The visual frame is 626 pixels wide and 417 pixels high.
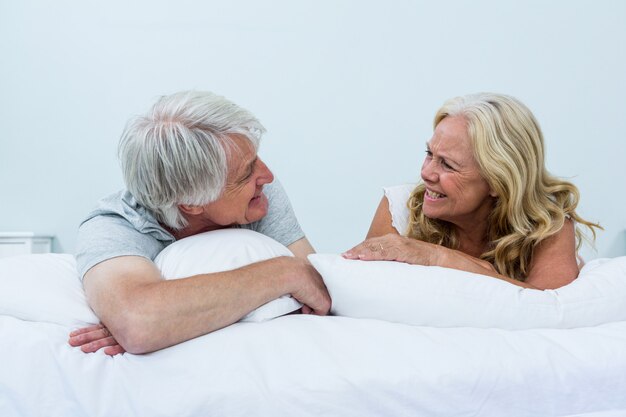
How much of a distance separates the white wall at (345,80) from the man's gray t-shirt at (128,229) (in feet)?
4.40

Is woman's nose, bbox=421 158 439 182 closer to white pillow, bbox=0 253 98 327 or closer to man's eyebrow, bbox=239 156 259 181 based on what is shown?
man's eyebrow, bbox=239 156 259 181

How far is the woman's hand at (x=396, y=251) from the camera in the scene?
1.38 meters

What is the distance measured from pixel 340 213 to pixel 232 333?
1.99m

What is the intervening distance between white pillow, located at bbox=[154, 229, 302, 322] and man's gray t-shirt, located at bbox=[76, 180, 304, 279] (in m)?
0.06

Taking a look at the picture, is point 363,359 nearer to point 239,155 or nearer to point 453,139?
point 239,155

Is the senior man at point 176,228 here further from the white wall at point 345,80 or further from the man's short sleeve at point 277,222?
the white wall at point 345,80

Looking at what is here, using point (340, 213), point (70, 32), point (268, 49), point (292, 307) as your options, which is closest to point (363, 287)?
point (292, 307)

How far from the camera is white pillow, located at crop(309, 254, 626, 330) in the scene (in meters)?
1.24

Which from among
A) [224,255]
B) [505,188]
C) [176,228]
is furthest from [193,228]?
[505,188]

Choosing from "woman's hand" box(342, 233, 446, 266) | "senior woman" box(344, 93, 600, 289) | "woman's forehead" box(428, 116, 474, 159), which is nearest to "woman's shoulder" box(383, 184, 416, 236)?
"senior woman" box(344, 93, 600, 289)

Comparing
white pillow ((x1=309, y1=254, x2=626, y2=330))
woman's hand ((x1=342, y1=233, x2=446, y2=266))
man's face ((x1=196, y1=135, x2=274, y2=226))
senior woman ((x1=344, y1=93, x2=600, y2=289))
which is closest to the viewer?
white pillow ((x1=309, y1=254, x2=626, y2=330))

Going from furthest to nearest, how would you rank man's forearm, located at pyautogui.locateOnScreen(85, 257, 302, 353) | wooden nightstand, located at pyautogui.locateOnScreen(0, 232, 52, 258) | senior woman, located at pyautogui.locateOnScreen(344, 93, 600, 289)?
wooden nightstand, located at pyautogui.locateOnScreen(0, 232, 52, 258)
senior woman, located at pyautogui.locateOnScreen(344, 93, 600, 289)
man's forearm, located at pyautogui.locateOnScreen(85, 257, 302, 353)

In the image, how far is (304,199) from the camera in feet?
10.2

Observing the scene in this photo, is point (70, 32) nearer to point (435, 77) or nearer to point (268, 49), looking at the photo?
point (268, 49)
